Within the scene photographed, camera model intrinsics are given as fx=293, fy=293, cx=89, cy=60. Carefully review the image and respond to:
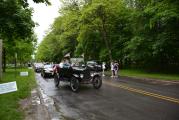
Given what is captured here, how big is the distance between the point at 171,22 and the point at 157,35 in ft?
9.15

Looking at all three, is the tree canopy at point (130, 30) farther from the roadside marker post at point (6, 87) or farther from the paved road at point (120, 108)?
the roadside marker post at point (6, 87)

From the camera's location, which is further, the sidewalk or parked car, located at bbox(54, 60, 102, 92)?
parked car, located at bbox(54, 60, 102, 92)

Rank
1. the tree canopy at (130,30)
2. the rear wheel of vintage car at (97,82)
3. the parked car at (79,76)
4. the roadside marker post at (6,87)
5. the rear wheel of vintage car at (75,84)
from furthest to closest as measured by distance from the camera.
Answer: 1. the tree canopy at (130,30)
2. the rear wheel of vintage car at (97,82)
3. the parked car at (79,76)
4. the rear wheel of vintage car at (75,84)
5. the roadside marker post at (6,87)

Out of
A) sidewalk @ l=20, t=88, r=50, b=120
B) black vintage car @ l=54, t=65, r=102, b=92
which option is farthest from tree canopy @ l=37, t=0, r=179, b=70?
sidewalk @ l=20, t=88, r=50, b=120

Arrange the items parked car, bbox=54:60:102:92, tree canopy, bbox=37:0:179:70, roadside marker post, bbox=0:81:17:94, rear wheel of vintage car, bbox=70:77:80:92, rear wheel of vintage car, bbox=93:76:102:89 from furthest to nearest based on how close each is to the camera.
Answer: tree canopy, bbox=37:0:179:70
rear wheel of vintage car, bbox=93:76:102:89
parked car, bbox=54:60:102:92
rear wheel of vintage car, bbox=70:77:80:92
roadside marker post, bbox=0:81:17:94

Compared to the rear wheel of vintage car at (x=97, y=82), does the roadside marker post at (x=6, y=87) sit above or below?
above

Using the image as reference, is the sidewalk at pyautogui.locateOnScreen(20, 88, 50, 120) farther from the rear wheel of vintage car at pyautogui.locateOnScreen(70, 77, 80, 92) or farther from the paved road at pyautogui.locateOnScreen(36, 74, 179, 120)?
the rear wheel of vintage car at pyautogui.locateOnScreen(70, 77, 80, 92)

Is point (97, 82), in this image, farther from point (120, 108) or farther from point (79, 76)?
point (120, 108)

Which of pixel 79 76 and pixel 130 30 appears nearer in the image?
pixel 79 76

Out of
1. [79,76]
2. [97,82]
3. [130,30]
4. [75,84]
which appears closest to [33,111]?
[75,84]

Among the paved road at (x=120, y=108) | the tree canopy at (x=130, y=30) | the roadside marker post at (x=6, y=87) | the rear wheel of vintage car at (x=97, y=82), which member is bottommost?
the paved road at (x=120, y=108)

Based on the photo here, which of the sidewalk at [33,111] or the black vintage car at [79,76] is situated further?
the black vintage car at [79,76]

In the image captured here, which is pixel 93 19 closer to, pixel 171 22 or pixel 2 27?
pixel 171 22

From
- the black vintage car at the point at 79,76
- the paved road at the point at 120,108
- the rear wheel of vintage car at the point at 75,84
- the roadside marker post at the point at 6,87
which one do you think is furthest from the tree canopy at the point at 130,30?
the roadside marker post at the point at 6,87
